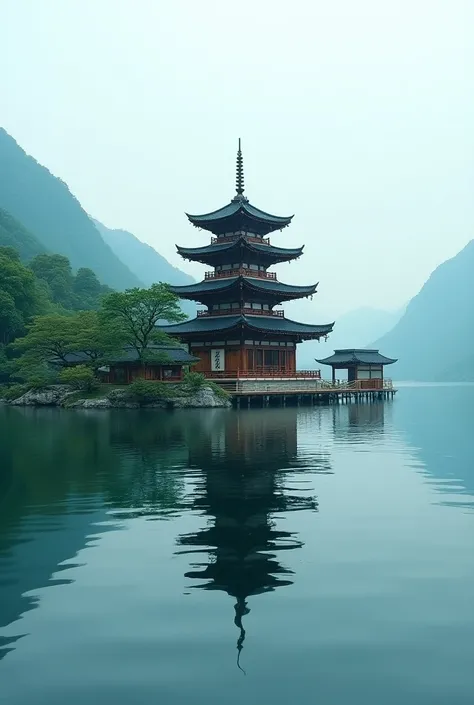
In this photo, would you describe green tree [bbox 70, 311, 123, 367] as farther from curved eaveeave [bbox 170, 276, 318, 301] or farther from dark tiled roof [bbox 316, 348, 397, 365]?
dark tiled roof [bbox 316, 348, 397, 365]

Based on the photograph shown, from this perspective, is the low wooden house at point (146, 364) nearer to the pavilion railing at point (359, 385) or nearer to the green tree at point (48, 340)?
the green tree at point (48, 340)

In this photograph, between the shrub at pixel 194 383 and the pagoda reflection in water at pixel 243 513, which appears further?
the shrub at pixel 194 383

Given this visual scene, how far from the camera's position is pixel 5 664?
276 inches

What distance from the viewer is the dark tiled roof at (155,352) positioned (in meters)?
57.8

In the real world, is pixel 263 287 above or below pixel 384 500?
above

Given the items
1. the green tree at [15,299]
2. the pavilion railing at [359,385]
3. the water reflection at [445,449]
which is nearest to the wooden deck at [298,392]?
the pavilion railing at [359,385]

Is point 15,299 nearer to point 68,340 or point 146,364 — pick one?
point 68,340

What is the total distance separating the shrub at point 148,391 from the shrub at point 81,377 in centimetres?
407

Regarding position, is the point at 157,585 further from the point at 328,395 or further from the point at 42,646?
the point at 328,395

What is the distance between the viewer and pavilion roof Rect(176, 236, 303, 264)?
64.1m

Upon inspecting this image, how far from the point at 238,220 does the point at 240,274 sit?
6656 millimetres

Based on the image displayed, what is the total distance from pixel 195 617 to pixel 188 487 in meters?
9.14

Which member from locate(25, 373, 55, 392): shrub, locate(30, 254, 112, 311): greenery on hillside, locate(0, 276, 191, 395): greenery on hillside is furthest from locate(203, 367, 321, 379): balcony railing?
locate(30, 254, 112, 311): greenery on hillside

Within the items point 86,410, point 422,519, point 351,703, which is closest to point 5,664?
point 351,703
